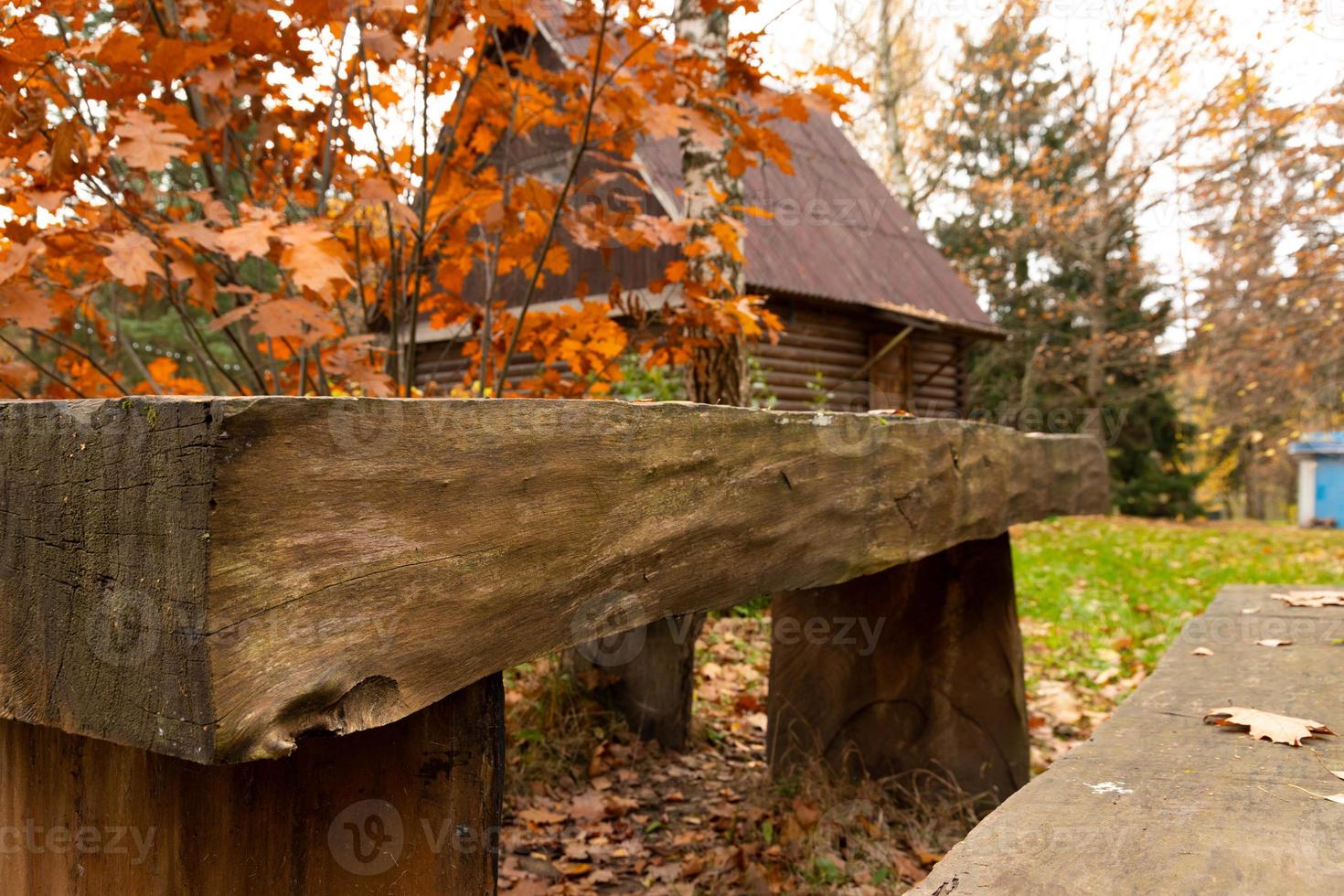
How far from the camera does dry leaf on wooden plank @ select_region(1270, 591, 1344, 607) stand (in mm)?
2883

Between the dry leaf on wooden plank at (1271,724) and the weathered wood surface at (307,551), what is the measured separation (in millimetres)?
891

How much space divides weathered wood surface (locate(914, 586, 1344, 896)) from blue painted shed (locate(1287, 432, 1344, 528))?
15366mm

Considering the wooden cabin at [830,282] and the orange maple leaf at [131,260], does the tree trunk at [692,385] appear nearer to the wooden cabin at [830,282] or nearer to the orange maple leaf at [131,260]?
the orange maple leaf at [131,260]

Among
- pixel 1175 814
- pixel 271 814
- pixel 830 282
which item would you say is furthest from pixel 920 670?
pixel 830 282

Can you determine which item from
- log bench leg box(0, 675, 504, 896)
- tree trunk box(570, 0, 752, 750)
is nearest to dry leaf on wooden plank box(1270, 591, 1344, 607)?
tree trunk box(570, 0, 752, 750)

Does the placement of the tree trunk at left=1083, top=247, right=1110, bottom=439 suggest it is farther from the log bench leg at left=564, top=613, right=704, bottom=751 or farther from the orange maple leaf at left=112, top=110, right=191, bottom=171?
the orange maple leaf at left=112, top=110, right=191, bottom=171

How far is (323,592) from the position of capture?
89 centimetres

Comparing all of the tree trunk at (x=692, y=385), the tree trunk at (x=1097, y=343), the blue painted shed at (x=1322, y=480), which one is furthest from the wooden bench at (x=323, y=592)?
the blue painted shed at (x=1322, y=480)

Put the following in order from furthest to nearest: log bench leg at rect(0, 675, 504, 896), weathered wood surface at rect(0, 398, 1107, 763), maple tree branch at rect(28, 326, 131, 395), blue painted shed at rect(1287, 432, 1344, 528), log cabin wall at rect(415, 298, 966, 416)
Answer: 1. blue painted shed at rect(1287, 432, 1344, 528)
2. log cabin wall at rect(415, 298, 966, 416)
3. maple tree branch at rect(28, 326, 131, 395)
4. log bench leg at rect(0, 675, 504, 896)
5. weathered wood surface at rect(0, 398, 1107, 763)

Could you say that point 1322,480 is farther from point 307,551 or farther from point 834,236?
point 307,551

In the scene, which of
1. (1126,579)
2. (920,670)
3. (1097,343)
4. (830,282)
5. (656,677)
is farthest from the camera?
(1097,343)

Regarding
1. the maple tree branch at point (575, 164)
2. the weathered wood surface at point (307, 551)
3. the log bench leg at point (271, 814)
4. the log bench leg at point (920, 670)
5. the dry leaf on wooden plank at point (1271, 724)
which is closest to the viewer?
the weathered wood surface at point (307, 551)

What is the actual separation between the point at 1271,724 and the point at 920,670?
1466mm

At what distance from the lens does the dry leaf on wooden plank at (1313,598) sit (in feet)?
9.46
